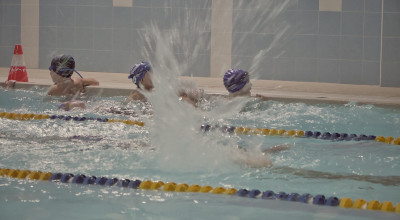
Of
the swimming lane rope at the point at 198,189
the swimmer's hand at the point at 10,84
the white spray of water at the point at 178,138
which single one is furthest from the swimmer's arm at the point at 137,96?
the swimming lane rope at the point at 198,189

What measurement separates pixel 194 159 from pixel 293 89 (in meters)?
4.56

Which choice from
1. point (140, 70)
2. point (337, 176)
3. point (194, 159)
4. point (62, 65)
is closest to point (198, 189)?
point (194, 159)

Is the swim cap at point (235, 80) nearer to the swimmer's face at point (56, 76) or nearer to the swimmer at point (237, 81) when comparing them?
the swimmer at point (237, 81)

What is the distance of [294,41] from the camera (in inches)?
425

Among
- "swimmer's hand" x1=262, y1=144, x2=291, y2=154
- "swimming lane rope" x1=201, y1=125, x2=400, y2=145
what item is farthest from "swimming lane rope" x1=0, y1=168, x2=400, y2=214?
"swimming lane rope" x1=201, y1=125, x2=400, y2=145

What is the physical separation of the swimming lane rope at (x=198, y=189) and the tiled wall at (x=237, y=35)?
6.81m

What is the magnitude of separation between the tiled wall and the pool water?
2912mm

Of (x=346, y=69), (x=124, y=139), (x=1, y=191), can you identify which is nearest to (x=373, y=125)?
(x=124, y=139)

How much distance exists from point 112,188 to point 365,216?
58.2 inches

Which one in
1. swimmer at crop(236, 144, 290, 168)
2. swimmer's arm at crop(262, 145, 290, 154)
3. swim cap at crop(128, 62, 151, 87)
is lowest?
swimmer at crop(236, 144, 290, 168)

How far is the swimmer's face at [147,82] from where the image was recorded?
279 inches

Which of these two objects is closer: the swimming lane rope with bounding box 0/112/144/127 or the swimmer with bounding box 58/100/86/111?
the swimming lane rope with bounding box 0/112/144/127

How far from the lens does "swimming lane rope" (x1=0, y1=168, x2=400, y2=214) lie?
11.7 feet

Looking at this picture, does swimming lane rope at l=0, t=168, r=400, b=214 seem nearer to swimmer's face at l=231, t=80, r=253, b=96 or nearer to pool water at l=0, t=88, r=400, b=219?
pool water at l=0, t=88, r=400, b=219
